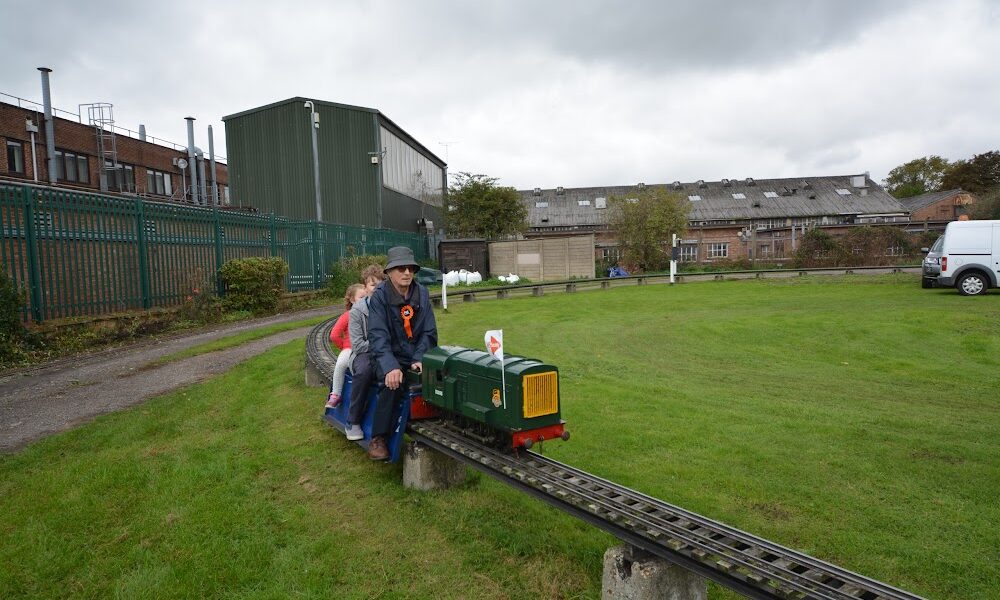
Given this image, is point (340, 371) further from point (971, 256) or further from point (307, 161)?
point (307, 161)

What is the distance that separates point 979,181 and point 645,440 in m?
81.5

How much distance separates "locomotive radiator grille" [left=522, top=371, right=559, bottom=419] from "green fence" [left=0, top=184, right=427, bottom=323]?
9694mm

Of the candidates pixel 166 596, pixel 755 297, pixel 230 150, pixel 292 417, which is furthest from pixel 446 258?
pixel 166 596

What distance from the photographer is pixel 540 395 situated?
12.9 feet

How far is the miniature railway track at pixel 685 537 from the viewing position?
2.46 meters

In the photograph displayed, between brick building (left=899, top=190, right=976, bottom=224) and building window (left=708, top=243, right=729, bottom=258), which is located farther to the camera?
brick building (left=899, top=190, right=976, bottom=224)

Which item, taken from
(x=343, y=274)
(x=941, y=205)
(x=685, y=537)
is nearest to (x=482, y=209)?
(x=343, y=274)

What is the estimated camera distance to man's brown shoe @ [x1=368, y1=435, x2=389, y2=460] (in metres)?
4.76

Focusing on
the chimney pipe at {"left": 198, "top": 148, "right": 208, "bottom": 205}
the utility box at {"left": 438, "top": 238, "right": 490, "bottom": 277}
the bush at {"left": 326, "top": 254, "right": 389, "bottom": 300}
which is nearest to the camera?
the bush at {"left": 326, "top": 254, "right": 389, "bottom": 300}

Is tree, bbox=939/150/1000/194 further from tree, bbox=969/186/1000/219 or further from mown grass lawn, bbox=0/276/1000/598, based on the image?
mown grass lawn, bbox=0/276/1000/598

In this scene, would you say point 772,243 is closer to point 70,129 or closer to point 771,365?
point 771,365

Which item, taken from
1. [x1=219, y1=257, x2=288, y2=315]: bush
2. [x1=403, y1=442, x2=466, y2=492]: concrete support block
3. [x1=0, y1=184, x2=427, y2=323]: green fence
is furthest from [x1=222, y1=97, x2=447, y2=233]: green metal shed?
[x1=403, y1=442, x2=466, y2=492]: concrete support block

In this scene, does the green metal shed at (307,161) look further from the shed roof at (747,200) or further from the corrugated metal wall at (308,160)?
the shed roof at (747,200)

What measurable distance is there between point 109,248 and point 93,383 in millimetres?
4631
